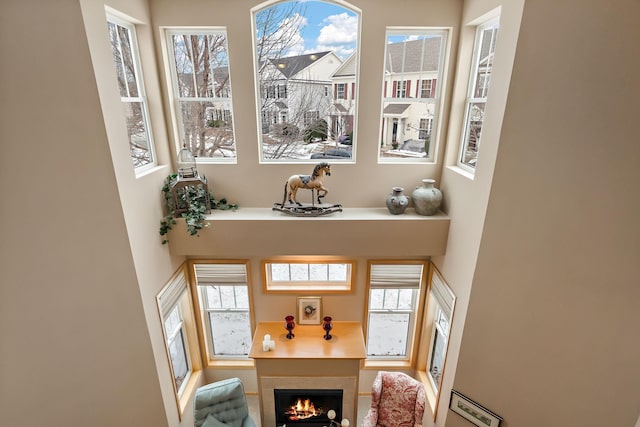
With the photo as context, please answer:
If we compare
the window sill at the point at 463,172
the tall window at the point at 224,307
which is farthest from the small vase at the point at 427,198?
the tall window at the point at 224,307

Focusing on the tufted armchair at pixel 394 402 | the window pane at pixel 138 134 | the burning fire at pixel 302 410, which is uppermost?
the window pane at pixel 138 134

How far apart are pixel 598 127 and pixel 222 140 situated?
3.52 metres

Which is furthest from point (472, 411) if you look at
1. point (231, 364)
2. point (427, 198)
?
point (231, 364)

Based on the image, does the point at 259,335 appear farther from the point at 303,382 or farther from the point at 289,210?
the point at 289,210

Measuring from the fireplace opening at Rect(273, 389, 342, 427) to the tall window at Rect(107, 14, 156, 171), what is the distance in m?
3.31

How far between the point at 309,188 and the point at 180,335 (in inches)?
102

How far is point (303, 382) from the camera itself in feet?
12.4

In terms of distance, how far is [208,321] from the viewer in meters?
4.34

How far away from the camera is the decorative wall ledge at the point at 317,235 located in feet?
11.2

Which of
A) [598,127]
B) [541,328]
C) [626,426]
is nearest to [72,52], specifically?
[598,127]

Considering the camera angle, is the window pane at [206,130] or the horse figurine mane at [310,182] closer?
the horse figurine mane at [310,182]

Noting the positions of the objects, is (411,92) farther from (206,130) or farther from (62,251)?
(62,251)

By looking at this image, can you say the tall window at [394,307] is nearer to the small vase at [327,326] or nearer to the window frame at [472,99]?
the small vase at [327,326]

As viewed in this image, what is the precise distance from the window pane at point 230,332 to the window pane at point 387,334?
1771mm
